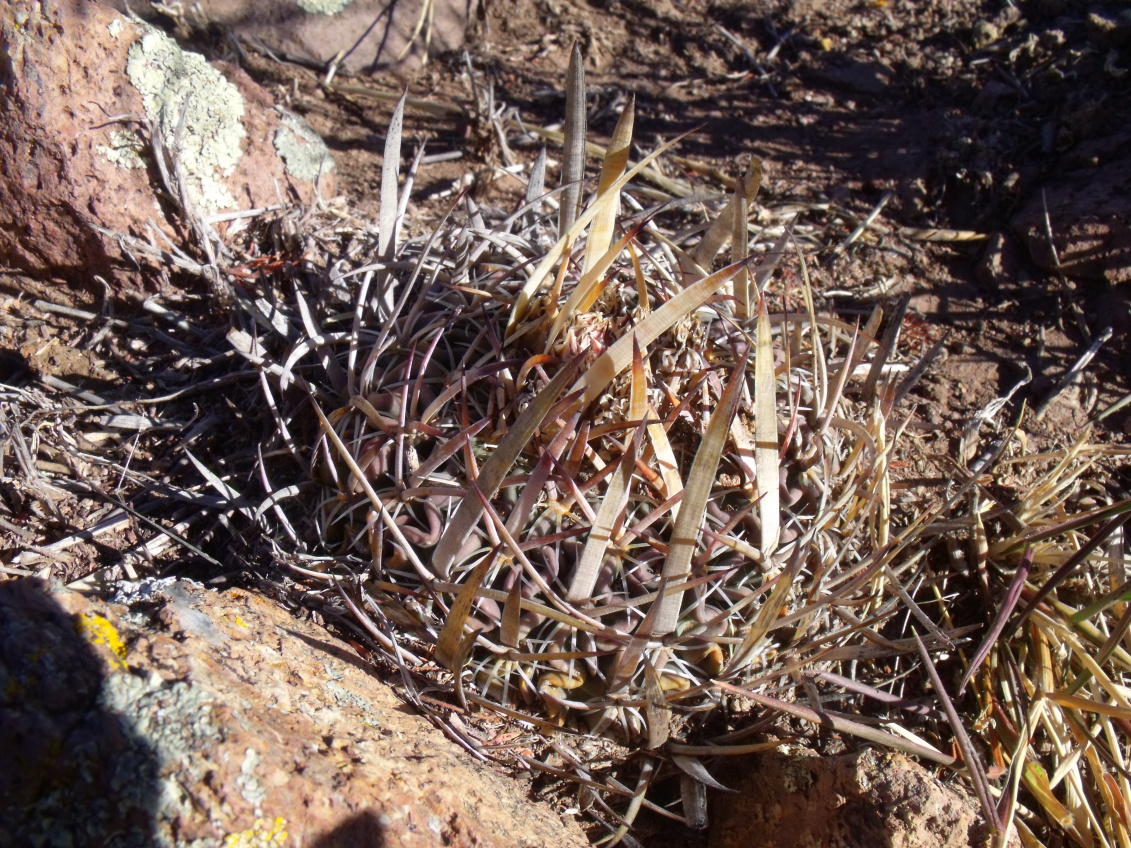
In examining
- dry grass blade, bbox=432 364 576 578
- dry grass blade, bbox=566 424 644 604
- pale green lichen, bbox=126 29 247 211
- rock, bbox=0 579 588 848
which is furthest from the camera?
pale green lichen, bbox=126 29 247 211

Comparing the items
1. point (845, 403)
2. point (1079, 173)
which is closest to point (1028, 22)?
point (1079, 173)

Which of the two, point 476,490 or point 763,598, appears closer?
point 476,490

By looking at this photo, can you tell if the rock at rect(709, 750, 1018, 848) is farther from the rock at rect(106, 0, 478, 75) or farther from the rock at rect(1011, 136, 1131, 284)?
the rock at rect(106, 0, 478, 75)

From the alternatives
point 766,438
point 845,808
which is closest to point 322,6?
point 766,438

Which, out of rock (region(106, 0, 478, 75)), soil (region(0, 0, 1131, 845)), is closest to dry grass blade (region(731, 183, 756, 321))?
soil (region(0, 0, 1131, 845))

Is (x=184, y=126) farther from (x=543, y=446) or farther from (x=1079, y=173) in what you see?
(x=1079, y=173)

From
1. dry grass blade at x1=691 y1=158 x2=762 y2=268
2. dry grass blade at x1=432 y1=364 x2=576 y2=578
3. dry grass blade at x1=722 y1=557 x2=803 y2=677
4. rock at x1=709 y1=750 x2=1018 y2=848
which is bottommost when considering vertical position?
rock at x1=709 y1=750 x2=1018 y2=848
